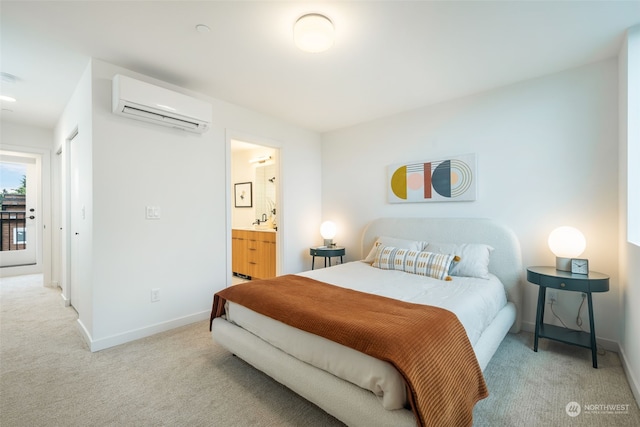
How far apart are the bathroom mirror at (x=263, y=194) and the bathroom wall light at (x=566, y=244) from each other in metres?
4.27

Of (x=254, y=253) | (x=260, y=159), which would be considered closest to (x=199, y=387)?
(x=254, y=253)

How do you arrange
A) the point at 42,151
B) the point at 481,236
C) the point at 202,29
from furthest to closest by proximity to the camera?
the point at 42,151
the point at 481,236
the point at 202,29

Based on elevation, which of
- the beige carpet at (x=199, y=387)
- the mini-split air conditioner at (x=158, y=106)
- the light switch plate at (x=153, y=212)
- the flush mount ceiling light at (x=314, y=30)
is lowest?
the beige carpet at (x=199, y=387)

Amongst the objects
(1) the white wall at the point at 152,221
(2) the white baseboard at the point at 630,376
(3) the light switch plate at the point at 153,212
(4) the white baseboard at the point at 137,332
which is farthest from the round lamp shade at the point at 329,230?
(2) the white baseboard at the point at 630,376

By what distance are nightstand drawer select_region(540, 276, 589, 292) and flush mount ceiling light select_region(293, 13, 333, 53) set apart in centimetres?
246

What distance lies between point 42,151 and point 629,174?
692cm

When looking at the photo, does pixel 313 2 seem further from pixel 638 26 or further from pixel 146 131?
pixel 638 26

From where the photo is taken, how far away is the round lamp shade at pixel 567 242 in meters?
2.29

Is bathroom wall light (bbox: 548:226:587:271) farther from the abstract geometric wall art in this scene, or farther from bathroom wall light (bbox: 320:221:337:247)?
bathroom wall light (bbox: 320:221:337:247)

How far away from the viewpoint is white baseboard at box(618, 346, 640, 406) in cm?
169

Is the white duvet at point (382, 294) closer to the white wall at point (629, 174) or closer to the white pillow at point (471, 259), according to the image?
the white pillow at point (471, 259)

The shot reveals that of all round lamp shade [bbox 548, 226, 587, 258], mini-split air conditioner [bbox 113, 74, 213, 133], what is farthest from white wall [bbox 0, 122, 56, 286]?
round lamp shade [bbox 548, 226, 587, 258]

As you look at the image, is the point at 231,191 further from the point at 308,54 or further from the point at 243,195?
the point at 308,54

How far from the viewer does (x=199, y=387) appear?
1863 mm
